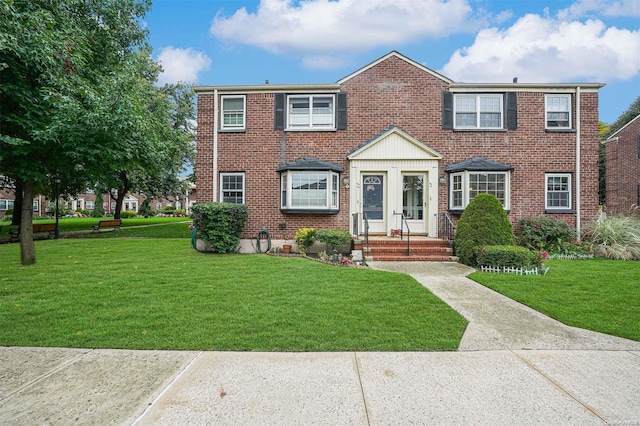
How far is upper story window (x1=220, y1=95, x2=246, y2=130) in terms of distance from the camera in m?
11.8

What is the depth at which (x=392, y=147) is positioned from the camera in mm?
11391

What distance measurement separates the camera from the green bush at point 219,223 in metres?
10.1

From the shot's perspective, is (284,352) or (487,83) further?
(487,83)

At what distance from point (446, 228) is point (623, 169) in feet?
67.9

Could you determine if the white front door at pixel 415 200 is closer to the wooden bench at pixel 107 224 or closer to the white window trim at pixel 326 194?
the white window trim at pixel 326 194

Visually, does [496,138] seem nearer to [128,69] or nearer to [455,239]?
[455,239]

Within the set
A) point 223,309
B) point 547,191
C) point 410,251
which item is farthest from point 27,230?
point 547,191

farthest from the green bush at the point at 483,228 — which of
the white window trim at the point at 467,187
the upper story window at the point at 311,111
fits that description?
the upper story window at the point at 311,111

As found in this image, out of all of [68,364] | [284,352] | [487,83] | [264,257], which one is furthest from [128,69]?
[487,83]

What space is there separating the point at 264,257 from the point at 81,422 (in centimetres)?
746

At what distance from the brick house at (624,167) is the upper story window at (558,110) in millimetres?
13522

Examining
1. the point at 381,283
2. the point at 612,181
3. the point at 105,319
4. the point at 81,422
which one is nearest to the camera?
the point at 81,422

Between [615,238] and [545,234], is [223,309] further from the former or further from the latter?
[615,238]

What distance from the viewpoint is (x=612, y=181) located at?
2355 centimetres
